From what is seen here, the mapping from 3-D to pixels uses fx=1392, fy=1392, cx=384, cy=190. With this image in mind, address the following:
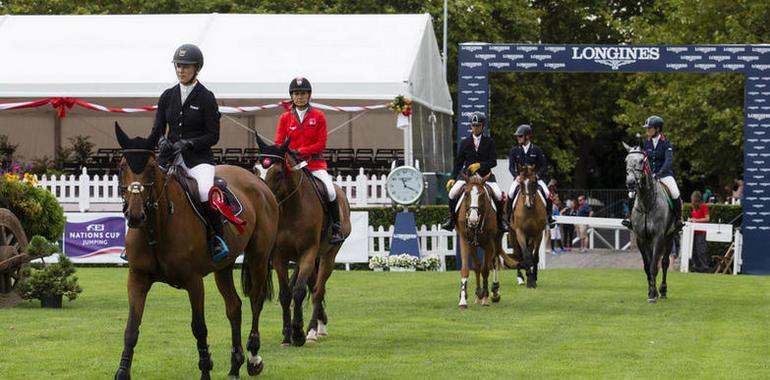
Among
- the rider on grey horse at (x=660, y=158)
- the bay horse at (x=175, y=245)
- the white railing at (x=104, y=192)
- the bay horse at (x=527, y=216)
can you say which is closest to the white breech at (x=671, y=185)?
the rider on grey horse at (x=660, y=158)

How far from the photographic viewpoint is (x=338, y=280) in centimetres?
2522

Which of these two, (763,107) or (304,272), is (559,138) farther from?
(304,272)

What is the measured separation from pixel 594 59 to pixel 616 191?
27752 mm

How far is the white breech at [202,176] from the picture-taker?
11359 mm

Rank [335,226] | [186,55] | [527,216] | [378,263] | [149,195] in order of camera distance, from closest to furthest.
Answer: [149,195], [186,55], [335,226], [527,216], [378,263]

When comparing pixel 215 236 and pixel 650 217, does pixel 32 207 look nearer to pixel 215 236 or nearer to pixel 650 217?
pixel 215 236

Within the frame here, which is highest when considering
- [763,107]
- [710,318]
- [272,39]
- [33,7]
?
[33,7]

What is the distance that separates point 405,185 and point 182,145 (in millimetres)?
18859

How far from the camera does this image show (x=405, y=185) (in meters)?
30.0

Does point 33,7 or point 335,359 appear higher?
point 33,7

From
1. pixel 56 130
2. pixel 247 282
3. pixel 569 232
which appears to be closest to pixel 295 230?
pixel 247 282

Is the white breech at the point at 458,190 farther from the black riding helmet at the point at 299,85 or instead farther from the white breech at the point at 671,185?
the black riding helmet at the point at 299,85

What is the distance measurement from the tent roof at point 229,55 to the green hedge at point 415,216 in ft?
8.66

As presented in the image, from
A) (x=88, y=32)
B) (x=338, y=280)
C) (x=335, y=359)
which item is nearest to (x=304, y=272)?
(x=335, y=359)
